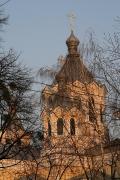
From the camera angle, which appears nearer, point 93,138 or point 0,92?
point 0,92

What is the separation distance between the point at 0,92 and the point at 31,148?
10.9 ft

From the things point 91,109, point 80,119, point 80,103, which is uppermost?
point 80,103

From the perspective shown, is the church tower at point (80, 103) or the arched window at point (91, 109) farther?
the arched window at point (91, 109)

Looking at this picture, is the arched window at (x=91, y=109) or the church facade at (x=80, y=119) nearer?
the church facade at (x=80, y=119)

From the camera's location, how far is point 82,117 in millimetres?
29641

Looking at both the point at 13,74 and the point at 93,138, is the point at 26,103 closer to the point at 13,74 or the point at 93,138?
the point at 13,74

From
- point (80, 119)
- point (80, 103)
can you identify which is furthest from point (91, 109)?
point (80, 119)

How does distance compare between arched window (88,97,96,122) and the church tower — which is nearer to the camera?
the church tower

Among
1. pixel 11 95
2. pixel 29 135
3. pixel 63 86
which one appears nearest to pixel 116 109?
pixel 29 135

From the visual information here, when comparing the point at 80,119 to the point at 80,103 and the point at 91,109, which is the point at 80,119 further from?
the point at 91,109

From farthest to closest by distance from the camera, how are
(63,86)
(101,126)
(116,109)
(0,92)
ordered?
(63,86)
(101,126)
(116,109)
(0,92)

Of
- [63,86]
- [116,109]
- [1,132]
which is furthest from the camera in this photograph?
[63,86]

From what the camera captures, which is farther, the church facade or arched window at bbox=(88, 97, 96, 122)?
arched window at bbox=(88, 97, 96, 122)

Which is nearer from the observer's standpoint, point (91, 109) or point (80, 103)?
point (91, 109)
